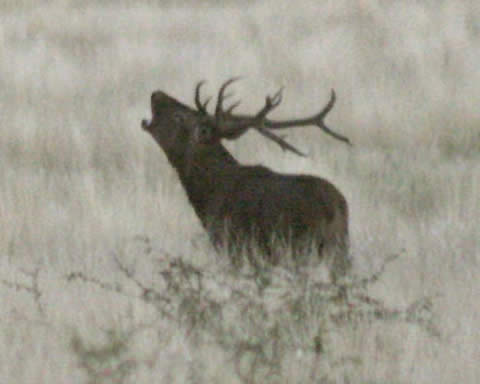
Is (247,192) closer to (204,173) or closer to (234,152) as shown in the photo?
(204,173)

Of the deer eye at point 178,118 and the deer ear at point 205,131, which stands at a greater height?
the deer eye at point 178,118

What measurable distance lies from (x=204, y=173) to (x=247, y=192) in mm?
282

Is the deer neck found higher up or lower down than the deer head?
lower down

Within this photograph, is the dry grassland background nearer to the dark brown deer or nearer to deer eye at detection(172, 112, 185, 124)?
the dark brown deer

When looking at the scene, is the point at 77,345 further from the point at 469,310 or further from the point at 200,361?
the point at 469,310

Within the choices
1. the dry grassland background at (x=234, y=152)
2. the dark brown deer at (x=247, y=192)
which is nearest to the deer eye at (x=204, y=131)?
the dark brown deer at (x=247, y=192)

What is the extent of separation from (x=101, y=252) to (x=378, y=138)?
3.18 m

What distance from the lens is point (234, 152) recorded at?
7.43 metres

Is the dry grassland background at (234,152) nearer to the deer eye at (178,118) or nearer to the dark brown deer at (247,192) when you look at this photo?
the dark brown deer at (247,192)

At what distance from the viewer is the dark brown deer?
4.68m

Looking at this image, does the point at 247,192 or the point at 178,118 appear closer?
the point at 247,192

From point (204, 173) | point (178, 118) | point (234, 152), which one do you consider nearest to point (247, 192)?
point (204, 173)

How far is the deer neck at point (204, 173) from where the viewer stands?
510cm

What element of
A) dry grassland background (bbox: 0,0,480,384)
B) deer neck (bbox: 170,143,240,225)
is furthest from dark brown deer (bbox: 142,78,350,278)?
dry grassland background (bbox: 0,0,480,384)
